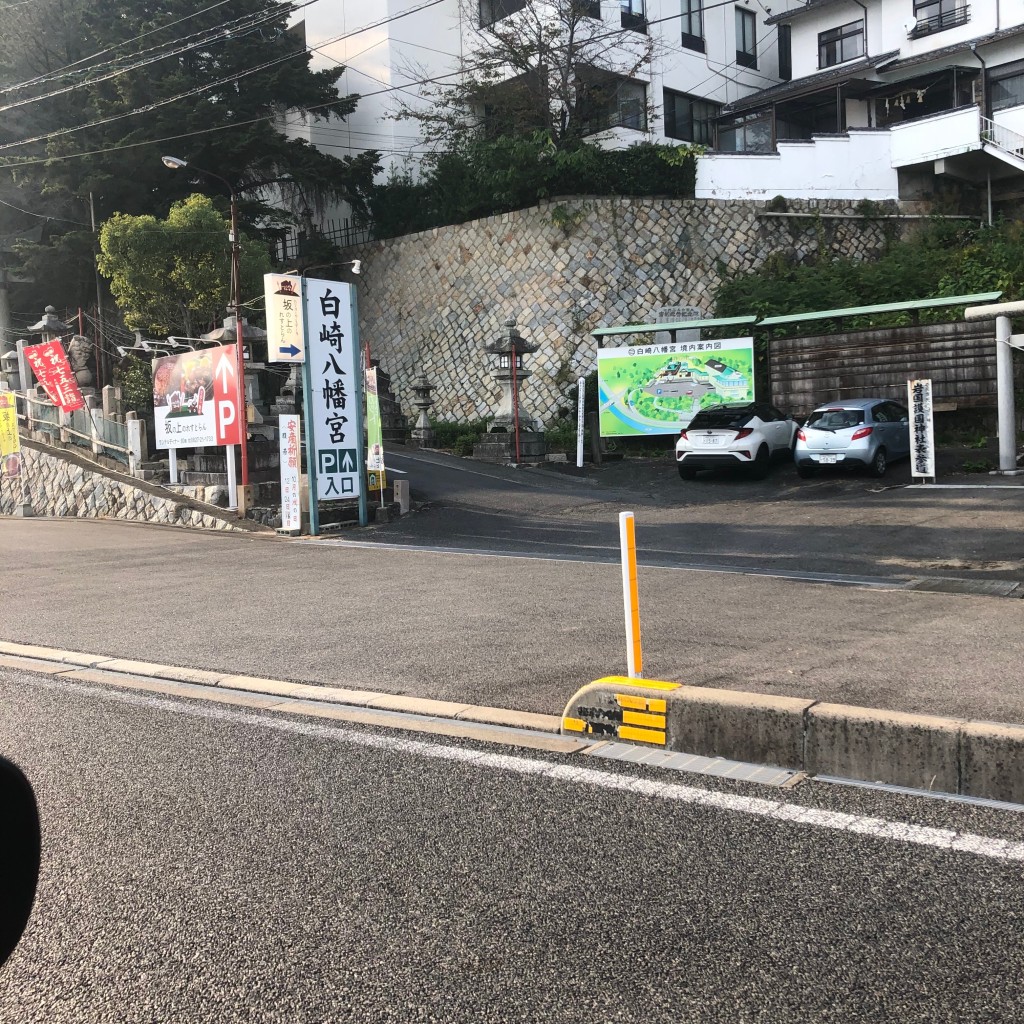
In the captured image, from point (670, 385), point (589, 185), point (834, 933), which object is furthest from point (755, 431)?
point (834, 933)

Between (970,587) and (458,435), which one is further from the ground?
(458,435)

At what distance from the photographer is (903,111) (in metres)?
33.1

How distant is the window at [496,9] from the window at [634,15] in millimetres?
3573

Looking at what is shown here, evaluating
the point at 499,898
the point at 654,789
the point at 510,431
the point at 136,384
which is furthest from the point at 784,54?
the point at 499,898

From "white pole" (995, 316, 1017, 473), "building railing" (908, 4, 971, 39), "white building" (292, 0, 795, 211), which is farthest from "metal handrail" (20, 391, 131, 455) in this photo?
"building railing" (908, 4, 971, 39)

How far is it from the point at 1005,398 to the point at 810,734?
14.9m

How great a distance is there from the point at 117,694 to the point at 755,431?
51.6 ft

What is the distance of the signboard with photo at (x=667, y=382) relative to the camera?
22.4m

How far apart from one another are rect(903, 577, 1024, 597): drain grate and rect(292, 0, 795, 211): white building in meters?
27.2

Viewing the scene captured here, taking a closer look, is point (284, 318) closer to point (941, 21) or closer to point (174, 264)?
point (174, 264)

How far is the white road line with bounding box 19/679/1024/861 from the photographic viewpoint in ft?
11.9

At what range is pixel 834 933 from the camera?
9.77 feet

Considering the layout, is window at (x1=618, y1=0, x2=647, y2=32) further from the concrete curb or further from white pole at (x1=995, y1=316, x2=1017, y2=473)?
the concrete curb

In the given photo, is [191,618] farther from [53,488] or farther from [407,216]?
[407,216]
